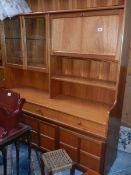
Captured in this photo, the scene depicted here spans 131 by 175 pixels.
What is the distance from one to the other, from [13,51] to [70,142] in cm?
142

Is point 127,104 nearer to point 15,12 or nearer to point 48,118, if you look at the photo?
point 48,118

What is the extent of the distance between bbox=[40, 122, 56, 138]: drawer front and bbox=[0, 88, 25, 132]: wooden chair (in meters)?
0.64

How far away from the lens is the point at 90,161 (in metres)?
1.87

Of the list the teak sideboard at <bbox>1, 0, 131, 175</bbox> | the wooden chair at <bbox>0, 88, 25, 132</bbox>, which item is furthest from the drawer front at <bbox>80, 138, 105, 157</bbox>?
the wooden chair at <bbox>0, 88, 25, 132</bbox>

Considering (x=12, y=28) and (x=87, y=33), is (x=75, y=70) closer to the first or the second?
(x=87, y=33)

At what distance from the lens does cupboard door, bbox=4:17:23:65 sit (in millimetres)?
2328

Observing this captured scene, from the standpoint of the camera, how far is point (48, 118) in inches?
82.4

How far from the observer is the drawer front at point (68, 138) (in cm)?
193

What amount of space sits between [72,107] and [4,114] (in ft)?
2.76

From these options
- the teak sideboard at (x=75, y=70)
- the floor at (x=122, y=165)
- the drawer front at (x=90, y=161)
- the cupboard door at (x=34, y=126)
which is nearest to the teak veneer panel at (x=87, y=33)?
the teak sideboard at (x=75, y=70)

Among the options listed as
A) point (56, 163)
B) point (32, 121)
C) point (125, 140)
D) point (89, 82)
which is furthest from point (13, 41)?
point (125, 140)

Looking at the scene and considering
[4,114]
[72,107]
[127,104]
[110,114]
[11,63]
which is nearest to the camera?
[4,114]

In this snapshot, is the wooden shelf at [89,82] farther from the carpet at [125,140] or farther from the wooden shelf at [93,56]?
the carpet at [125,140]

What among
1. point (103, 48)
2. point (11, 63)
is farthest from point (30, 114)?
point (103, 48)
